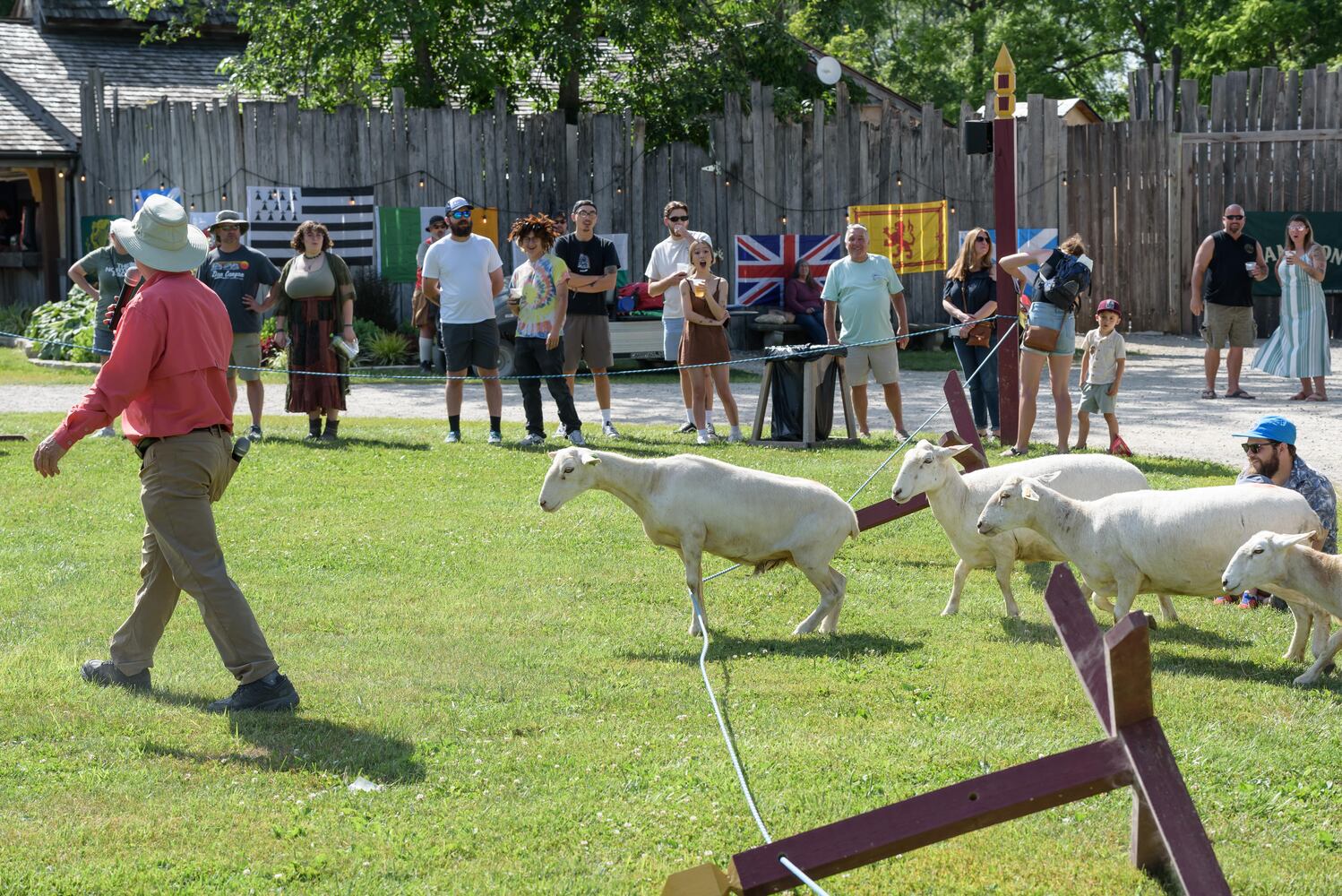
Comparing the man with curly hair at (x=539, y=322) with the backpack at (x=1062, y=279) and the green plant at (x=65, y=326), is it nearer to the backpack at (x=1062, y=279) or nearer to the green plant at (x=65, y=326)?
the backpack at (x=1062, y=279)

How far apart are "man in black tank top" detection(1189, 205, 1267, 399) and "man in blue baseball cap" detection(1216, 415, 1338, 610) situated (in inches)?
368

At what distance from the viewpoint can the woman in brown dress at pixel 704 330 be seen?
14062mm

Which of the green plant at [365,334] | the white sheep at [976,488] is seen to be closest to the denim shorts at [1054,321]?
the white sheep at [976,488]

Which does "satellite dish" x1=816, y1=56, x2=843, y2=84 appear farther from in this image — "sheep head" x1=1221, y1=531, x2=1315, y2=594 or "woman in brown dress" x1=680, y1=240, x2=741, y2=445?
"sheep head" x1=1221, y1=531, x2=1315, y2=594

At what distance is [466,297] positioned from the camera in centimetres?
1427

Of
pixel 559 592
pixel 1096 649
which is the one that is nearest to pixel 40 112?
pixel 559 592

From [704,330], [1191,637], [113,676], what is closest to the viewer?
[113,676]

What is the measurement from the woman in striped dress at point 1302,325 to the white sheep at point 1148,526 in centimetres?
1005

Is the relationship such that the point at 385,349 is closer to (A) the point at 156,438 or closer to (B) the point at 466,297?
(B) the point at 466,297

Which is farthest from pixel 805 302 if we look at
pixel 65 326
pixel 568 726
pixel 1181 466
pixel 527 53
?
pixel 568 726

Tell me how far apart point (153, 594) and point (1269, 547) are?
16.4ft

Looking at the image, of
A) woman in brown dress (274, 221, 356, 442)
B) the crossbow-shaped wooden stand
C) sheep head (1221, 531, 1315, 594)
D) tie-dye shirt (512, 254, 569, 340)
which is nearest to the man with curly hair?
tie-dye shirt (512, 254, 569, 340)

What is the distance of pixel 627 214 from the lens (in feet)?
74.9

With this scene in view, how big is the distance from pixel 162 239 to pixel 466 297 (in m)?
7.70
